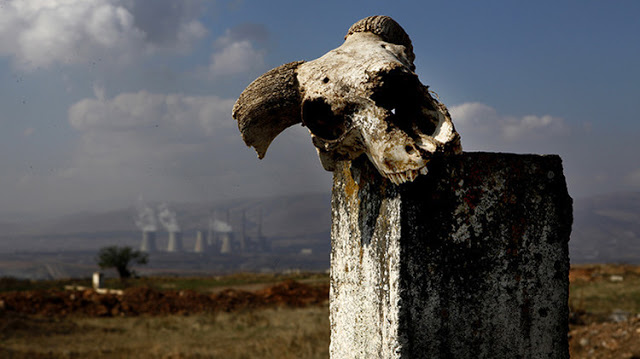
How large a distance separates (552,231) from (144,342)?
10.7 meters

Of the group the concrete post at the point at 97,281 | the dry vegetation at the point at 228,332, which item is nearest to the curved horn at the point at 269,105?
the dry vegetation at the point at 228,332

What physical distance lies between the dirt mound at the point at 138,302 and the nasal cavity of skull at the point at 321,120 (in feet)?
48.0

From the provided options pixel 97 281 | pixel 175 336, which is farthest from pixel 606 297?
pixel 97 281

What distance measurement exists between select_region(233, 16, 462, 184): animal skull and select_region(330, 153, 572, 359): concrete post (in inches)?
10.3

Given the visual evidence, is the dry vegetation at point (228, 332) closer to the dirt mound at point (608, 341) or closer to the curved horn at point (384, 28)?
the dirt mound at point (608, 341)

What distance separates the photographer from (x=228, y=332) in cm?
1308

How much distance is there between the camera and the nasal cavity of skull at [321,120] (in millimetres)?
2782

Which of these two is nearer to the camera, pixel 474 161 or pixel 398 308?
pixel 398 308

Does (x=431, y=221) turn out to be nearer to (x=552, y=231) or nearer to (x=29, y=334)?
(x=552, y=231)

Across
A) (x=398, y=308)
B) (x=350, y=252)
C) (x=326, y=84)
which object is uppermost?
(x=326, y=84)

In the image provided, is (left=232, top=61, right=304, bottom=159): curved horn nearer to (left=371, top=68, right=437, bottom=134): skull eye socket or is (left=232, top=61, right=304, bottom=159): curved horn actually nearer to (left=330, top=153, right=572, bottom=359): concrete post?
(left=330, top=153, right=572, bottom=359): concrete post

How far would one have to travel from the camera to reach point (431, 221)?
8.94 ft

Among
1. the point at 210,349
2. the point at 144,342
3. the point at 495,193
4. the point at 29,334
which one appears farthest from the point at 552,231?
the point at 29,334

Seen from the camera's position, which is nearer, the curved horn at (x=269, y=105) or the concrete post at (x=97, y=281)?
the curved horn at (x=269, y=105)
